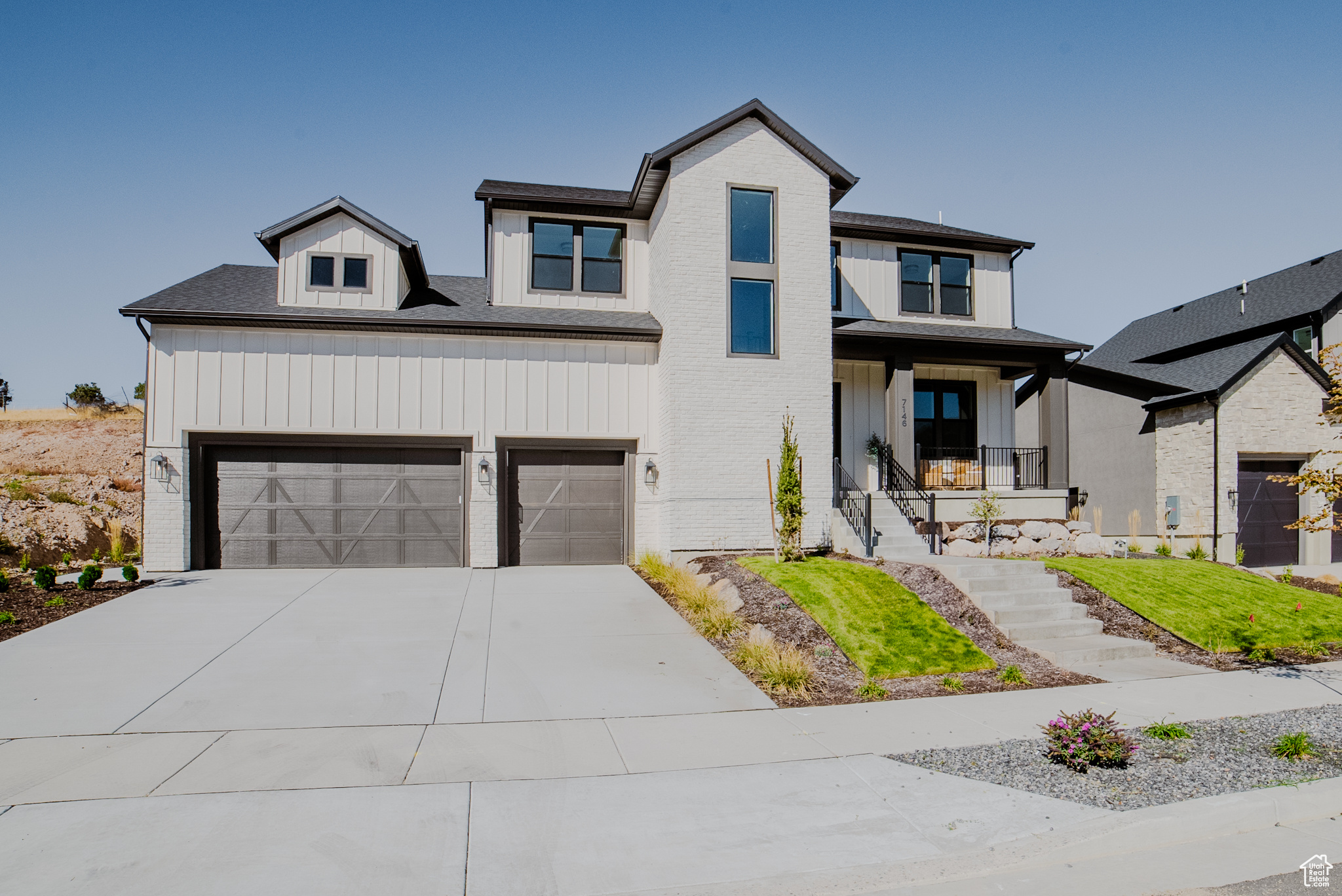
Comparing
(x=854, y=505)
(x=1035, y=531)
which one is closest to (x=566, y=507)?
(x=854, y=505)

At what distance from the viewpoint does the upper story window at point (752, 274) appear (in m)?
14.6

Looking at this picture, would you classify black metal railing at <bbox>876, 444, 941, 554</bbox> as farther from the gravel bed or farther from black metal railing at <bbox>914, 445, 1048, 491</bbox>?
the gravel bed

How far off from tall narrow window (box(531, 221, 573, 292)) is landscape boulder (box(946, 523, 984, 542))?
31.4 feet

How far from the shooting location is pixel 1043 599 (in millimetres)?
10742

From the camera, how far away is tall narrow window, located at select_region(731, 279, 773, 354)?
48.0 feet

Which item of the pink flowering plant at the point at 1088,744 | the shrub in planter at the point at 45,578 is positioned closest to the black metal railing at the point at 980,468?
the pink flowering plant at the point at 1088,744

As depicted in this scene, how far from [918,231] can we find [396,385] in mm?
11985

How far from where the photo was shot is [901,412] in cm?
1639

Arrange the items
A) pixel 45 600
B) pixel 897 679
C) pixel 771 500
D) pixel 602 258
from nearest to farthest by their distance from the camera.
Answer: pixel 897 679, pixel 45 600, pixel 771 500, pixel 602 258

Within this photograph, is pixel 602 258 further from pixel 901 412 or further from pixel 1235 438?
pixel 1235 438

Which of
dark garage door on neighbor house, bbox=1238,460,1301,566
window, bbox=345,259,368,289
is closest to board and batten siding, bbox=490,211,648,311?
window, bbox=345,259,368,289

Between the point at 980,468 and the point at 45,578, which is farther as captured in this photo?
the point at 980,468

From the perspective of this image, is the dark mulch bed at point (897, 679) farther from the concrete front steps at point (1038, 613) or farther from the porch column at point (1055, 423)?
the porch column at point (1055, 423)

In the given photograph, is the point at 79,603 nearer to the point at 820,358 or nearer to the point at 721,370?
the point at 721,370
